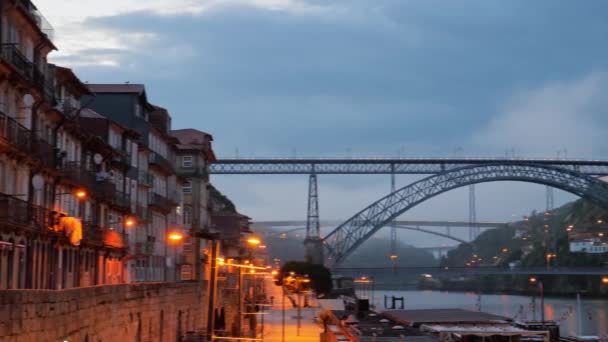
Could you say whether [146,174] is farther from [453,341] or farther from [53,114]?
[453,341]

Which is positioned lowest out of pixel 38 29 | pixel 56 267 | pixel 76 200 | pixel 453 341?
pixel 453 341

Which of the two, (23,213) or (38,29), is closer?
(23,213)

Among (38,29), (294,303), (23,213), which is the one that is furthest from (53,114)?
(294,303)

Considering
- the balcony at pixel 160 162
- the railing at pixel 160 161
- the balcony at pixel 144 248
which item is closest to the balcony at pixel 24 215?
the balcony at pixel 144 248

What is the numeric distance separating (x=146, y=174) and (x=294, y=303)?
36.0 meters

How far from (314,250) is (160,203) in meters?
74.7

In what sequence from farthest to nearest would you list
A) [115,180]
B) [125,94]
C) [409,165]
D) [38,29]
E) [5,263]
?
[409,165] < [125,94] < [115,180] < [38,29] < [5,263]

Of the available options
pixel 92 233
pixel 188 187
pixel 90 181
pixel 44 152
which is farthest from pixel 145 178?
pixel 44 152

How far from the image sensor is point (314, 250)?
126 metres

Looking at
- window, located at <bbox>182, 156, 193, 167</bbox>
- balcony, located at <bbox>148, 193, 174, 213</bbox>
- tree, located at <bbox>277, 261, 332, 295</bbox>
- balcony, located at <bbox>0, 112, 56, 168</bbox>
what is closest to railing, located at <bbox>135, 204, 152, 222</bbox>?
balcony, located at <bbox>148, 193, 174, 213</bbox>

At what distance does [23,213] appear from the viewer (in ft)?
89.0

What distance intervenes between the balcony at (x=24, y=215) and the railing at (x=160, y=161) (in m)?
21.8

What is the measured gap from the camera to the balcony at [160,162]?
52244 millimetres

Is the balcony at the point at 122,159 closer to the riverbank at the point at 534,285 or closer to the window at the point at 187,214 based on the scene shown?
the window at the point at 187,214
